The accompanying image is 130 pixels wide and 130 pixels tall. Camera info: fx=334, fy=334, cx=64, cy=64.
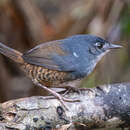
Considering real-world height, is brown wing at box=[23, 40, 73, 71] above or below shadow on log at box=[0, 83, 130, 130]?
above

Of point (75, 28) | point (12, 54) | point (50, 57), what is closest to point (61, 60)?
point (50, 57)

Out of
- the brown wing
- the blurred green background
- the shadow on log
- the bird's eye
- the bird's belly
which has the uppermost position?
the blurred green background

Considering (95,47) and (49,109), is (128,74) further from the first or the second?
(49,109)

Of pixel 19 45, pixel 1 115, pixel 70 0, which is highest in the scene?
pixel 70 0

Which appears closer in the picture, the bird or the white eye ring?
the bird

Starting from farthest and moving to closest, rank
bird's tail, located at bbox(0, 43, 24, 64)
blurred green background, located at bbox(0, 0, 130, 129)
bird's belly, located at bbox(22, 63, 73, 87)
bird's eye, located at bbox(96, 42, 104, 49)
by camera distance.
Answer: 1. blurred green background, located at bbox(0, 0, 130, 129)
2. bird's eye, located at bbox(96, 42, 104, 49)
3. bird's tail, located at bbox(0, 43, 24, 64)
4. bird's belly, located at bbox(22, 63, 73, 87)

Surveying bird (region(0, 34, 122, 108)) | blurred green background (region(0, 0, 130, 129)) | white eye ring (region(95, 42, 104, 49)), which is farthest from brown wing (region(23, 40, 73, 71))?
blurred green background (region(0, 0, 130, 129))

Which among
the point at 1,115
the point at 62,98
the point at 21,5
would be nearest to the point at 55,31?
the point at 21,5

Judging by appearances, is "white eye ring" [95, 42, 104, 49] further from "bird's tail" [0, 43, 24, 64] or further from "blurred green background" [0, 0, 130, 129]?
"bird's tail" [0, 43, 24, 64]

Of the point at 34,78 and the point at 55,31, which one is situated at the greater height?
the point at 55,31
